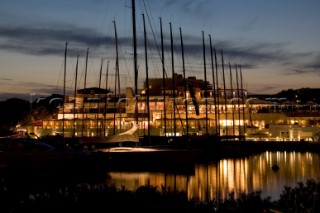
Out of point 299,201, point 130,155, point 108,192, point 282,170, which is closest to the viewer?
point 299,201

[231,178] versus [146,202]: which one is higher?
[146,202]

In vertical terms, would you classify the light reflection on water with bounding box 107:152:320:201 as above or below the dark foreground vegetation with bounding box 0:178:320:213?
below

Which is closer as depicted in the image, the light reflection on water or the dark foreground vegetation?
the dark foreground vegetation

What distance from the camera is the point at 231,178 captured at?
37.5 meters

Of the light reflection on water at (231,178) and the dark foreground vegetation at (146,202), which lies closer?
the dark foreground vegetation at (146,202)

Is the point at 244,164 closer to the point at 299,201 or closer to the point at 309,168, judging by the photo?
the point at 309,168

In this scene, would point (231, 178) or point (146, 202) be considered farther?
point (231, 178)

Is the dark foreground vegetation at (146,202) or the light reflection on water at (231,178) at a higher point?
the dark foreground vegetation at (146,202)

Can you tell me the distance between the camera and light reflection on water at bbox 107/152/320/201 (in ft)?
97.4

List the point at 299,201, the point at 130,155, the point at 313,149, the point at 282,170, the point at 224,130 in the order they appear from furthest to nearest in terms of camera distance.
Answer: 1. the point at 224,130
2. the point at 313,149
3. the point at 282,170
4. the point at 130,155
5. the point at 299,201

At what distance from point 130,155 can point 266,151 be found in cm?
3448

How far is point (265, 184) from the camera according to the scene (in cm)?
3400

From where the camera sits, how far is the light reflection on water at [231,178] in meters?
29.7

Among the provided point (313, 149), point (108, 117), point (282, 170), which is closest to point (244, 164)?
point (282, 170)
